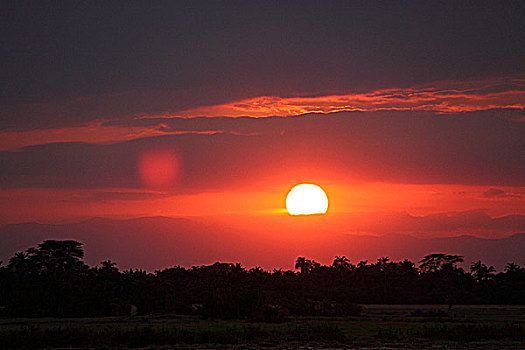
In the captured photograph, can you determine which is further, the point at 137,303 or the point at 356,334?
the point at 137,303

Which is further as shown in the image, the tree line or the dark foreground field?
the tree line

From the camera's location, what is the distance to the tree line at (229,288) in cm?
7565

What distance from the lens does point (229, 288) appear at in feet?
263

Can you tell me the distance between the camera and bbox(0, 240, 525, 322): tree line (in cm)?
7565

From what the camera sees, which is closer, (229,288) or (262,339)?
(262,339)

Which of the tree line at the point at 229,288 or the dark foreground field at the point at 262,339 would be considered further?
the tree line at the point at 229,288

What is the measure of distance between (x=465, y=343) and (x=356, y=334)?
8.63 metres

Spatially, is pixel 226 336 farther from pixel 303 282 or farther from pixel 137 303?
pixel 303 282

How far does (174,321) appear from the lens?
67188 mm

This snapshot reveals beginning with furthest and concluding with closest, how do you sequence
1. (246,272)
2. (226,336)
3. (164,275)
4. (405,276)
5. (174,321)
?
(405,276)
(246,272)
(164,275)
(174,321)
(226,336)

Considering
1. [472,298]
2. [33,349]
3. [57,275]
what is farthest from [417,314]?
[33,349]

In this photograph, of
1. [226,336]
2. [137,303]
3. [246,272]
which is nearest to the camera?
[226,336]

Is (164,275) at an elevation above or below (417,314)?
above

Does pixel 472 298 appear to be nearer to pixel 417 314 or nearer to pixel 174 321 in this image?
pixel 417 314
